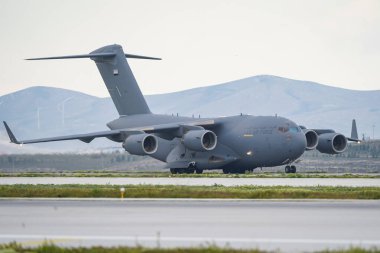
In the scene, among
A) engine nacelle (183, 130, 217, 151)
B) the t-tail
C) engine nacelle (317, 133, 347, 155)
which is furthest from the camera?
the t-tail

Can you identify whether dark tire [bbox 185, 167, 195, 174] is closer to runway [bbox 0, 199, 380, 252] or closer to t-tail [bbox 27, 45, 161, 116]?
t-tail [bbox 27, 45, 161, 116]

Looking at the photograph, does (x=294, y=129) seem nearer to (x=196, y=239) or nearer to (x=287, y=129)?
(x=287, y=129)

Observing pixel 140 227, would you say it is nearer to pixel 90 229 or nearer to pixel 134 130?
pixel 90 229

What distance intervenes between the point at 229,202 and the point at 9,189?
32.2 ft

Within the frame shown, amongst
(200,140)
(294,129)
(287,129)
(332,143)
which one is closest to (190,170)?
(200,140)

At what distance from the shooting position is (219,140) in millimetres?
59500

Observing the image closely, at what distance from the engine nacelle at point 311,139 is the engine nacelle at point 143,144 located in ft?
31.8

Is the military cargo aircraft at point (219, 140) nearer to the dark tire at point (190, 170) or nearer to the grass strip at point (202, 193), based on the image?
the dark tire at point (190, 170)

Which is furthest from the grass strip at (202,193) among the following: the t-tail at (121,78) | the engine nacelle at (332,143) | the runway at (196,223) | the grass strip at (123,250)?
the t-tail at (121,78)

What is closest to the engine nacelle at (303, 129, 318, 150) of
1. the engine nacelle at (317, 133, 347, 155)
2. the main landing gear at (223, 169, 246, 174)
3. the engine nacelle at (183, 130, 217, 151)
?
the engine nacelle at (317, 133, 347, 155)

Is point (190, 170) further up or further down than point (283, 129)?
further down

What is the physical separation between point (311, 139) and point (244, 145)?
501 centimetres

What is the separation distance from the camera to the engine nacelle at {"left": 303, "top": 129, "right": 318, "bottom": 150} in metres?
59.9

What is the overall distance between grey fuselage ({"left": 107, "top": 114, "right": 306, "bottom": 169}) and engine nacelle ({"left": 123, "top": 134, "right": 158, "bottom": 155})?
11.5ft
